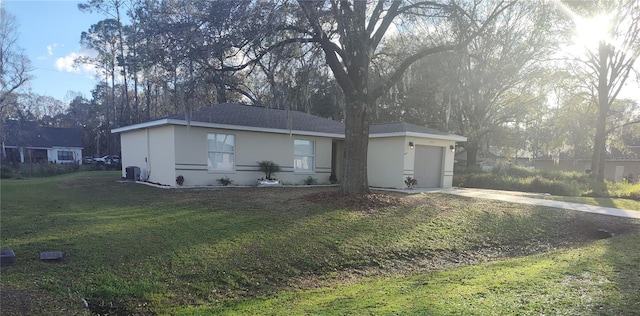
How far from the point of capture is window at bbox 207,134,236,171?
14.3 meters

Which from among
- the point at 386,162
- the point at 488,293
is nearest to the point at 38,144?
the point at 386,162

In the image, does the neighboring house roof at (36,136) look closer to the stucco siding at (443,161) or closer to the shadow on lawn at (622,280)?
the stucco siding at (443,161)

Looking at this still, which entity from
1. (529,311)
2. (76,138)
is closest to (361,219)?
(529,311)

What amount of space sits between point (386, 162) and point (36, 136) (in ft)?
127

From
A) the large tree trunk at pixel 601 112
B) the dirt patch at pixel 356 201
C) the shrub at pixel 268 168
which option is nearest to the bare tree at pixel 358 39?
the dirt patch at pixel 356 201

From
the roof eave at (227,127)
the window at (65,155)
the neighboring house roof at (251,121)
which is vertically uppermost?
the neighboring house roof at (251,121)

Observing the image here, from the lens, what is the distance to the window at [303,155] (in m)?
16.6

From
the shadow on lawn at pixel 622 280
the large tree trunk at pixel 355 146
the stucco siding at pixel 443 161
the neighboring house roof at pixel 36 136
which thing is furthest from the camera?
the neighboring house roof at pixel 36 136

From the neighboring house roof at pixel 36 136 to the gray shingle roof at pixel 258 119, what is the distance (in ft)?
93.7

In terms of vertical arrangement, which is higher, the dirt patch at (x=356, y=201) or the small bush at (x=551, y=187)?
the dirt patch at (x=356, y=201)

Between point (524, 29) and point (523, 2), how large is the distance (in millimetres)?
2740

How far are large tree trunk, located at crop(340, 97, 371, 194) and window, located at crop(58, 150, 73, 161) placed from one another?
4090 cm

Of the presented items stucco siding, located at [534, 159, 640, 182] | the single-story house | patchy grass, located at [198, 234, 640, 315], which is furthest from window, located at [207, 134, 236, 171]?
stucco siding, located at [534, 159, 640, 182]

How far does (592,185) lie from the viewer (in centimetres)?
1775
